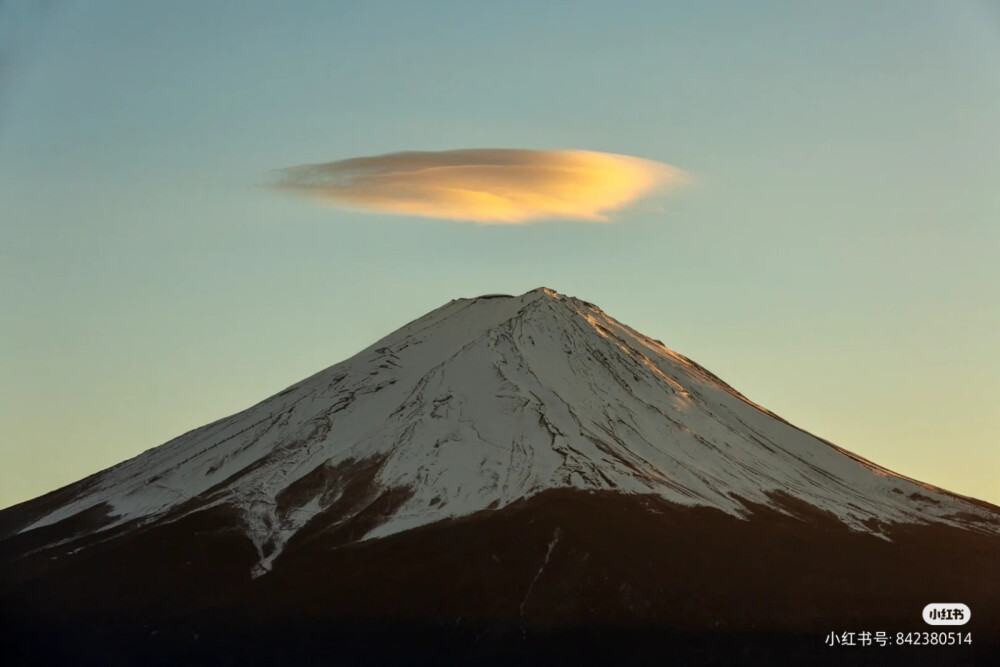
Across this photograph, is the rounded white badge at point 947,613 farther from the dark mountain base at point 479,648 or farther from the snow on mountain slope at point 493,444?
the snow on mountain slope at point 493,444

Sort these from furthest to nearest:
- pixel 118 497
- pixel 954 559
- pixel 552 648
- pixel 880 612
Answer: pixel 118 497, pixel 954 559, pixel 880 612, pixel 552 648

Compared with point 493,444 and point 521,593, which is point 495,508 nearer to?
point 493,444

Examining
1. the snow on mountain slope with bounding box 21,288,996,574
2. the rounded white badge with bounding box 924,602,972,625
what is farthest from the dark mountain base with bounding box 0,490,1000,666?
the snow on mountain slope with bounding box 21,288,996,574

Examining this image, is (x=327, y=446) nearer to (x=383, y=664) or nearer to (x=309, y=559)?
(x=309, y=559)

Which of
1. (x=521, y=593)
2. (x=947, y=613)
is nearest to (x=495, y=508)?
(x=521, y=593)

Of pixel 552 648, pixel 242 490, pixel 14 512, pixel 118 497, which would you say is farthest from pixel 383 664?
pixel 14 512

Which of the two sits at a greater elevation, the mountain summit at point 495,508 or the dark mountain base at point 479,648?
the mountain summit at point 495,508

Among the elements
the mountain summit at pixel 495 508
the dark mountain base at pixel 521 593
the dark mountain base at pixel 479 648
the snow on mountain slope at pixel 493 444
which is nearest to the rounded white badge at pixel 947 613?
the dark mountain base at pixel 521 593
